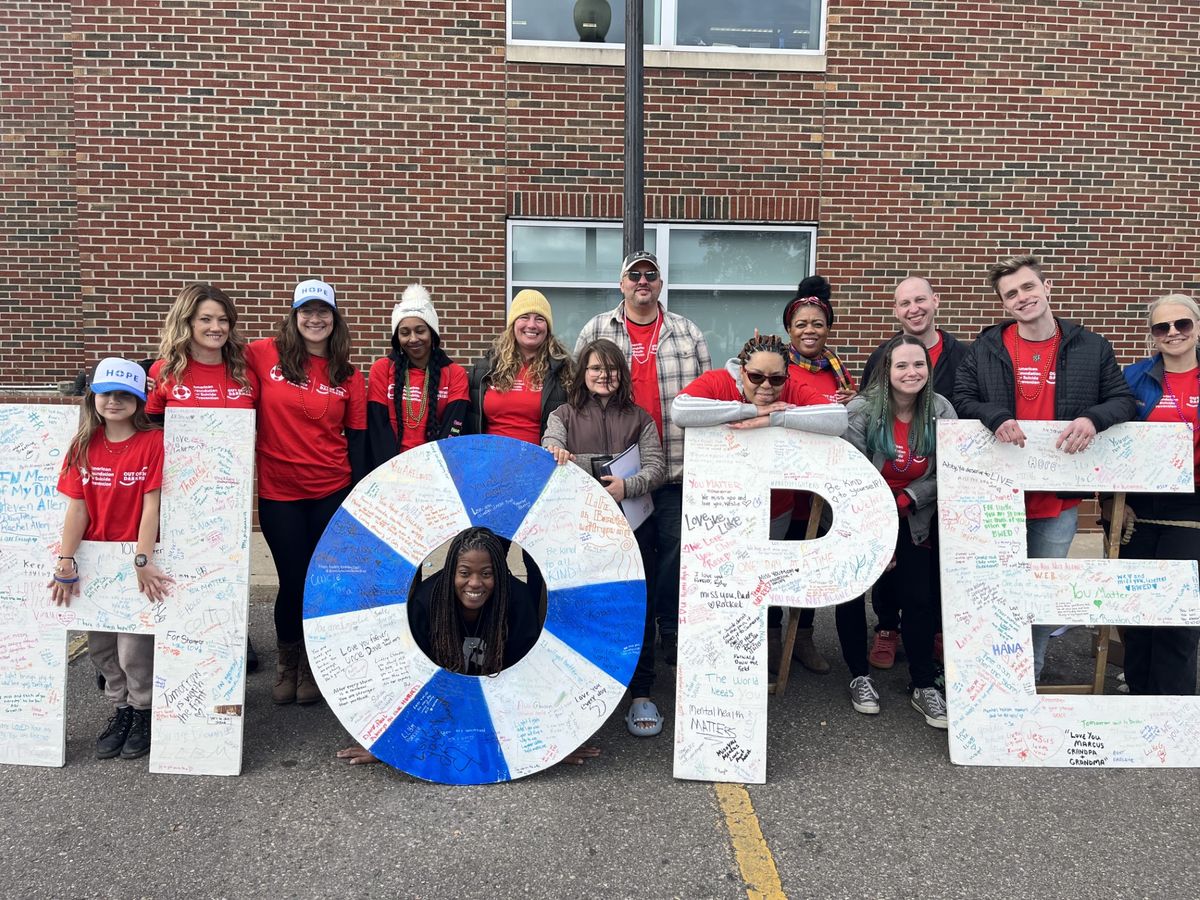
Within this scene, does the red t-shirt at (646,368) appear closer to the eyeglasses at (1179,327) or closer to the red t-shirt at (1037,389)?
the red t-shirt at (1037,389)

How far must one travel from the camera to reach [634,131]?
207 inches

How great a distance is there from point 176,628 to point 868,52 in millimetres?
6780

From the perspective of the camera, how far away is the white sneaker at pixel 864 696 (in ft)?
12.9

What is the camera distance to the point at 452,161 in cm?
691

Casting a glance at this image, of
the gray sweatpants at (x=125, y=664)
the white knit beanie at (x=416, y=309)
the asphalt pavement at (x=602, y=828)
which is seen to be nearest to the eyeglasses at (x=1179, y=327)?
the asphalt pavement at (x=602, y=828)

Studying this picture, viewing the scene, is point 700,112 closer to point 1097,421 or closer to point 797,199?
point 797,199

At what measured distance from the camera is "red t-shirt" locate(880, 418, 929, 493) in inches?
150

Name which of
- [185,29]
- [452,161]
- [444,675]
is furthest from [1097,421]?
[185,29]

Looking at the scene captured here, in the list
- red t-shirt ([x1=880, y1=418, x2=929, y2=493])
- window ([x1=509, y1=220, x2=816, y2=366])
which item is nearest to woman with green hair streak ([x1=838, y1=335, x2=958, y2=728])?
red t-shirt ([x1=880, y1=418, x2=929, y2=493])

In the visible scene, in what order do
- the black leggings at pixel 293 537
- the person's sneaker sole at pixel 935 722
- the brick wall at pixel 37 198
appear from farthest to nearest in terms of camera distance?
the brick wall at pixel 37 198, the black leggings at pixel 293 537, the person's sneaker sole at pixel 935 722

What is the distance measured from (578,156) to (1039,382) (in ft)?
14.5

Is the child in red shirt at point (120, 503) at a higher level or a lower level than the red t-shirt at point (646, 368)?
Answer: lower

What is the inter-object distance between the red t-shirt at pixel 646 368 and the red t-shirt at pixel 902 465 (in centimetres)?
108

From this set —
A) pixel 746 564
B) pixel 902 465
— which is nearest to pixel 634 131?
pixel 902 465
